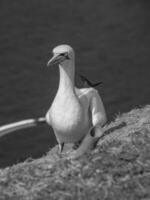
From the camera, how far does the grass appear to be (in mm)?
8195

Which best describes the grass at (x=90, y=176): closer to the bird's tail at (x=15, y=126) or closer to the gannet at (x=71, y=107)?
the gannet at (x=71, y=107)

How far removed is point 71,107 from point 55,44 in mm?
12425

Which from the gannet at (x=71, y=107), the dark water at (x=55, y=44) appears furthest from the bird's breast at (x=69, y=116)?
the dark water at (x=55, y=44)

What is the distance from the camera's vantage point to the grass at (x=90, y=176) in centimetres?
820

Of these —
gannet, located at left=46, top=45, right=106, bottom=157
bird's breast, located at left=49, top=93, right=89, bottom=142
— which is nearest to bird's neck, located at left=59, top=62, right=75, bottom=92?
gannet, located at left=46, top=45, right=106, bottom=157

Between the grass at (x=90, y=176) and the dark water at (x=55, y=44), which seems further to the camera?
the dark water at (x=55, y=44)

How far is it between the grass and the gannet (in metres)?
1.19

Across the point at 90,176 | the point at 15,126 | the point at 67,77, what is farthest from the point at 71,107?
the point at 90,176

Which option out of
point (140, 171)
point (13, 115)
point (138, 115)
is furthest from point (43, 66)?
point (140, 171)

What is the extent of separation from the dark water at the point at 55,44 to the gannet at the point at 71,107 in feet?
20.3

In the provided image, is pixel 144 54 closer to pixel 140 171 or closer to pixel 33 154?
pixel 33 154

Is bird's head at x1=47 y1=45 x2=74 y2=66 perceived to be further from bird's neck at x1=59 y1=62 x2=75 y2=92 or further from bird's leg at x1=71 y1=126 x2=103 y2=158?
bird's leg at x1=71 y1=126 x2=103 y2=158

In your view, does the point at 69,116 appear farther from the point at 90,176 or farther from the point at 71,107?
the point at 90,176

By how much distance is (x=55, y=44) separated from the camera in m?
22.9
